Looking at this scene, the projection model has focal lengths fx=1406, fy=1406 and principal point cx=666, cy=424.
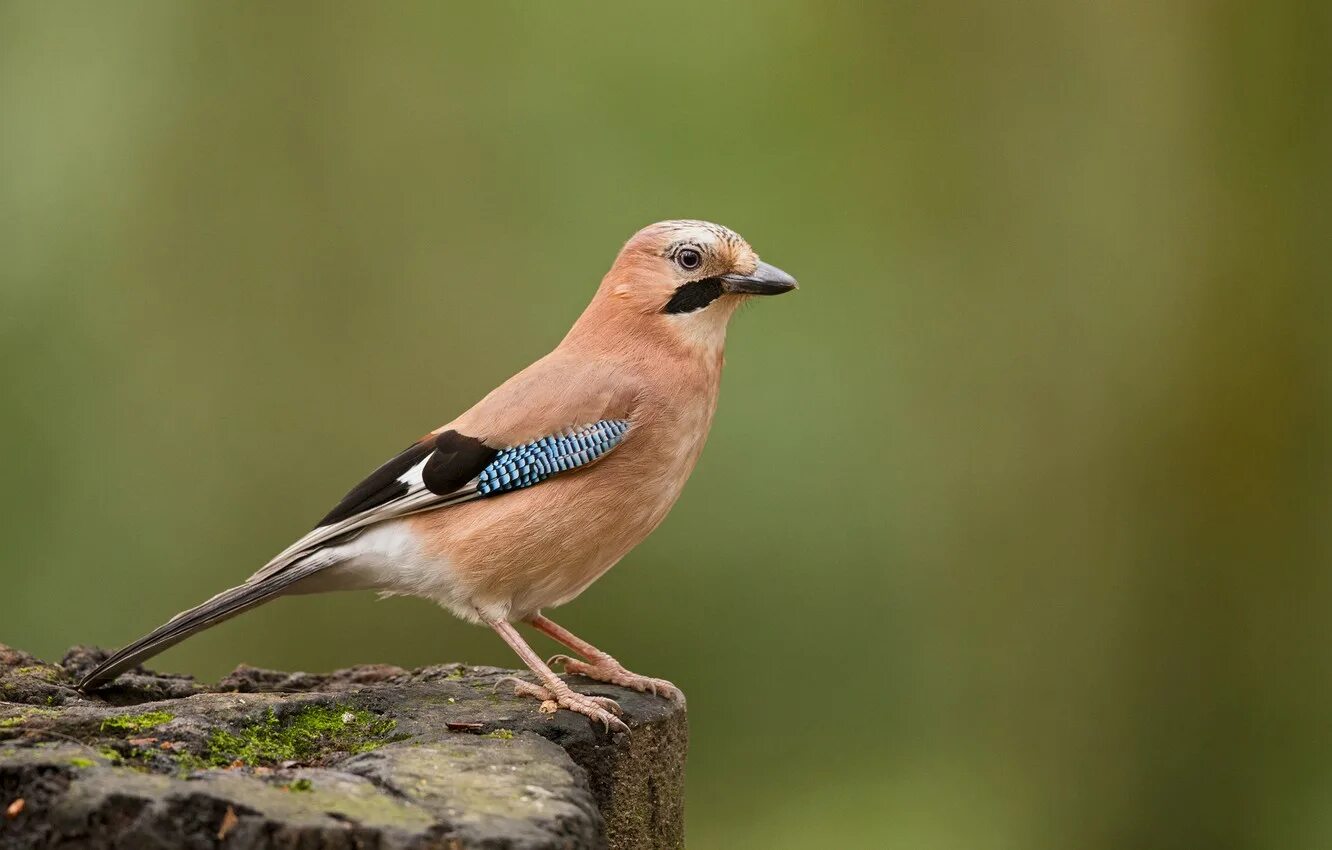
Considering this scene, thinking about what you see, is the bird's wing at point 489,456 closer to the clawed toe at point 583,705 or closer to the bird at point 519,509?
the bird at point 519,509

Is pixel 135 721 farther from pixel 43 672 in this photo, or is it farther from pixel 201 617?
pixel 43 672

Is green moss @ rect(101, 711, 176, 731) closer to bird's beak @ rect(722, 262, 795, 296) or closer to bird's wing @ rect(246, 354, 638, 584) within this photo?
bird's wing @ rect(246, 354, 638, 584)

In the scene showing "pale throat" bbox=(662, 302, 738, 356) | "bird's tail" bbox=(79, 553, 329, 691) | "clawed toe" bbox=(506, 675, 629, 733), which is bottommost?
"clawed toe" bbox=(506, 675, 629, 733)

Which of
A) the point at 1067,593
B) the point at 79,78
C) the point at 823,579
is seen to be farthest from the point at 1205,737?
the point at 79,78

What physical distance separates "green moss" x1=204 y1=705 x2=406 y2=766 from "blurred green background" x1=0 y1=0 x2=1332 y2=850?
15.1 ft

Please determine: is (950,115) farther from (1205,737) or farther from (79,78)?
(79,78)

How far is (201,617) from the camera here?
4.80 metres

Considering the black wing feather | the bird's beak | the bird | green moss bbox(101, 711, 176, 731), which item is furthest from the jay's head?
green moss bbox(101, 711, 176, 731)

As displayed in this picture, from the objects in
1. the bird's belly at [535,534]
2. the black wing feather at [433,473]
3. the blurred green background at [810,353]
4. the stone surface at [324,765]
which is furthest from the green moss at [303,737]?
the blurred green background at [810,353]

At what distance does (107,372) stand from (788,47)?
4931mm

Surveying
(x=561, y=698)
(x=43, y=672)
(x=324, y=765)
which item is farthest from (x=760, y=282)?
(x=43, y=672)

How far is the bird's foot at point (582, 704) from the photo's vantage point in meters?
4.50

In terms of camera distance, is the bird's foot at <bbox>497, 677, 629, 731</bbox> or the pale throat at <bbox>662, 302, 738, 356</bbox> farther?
the pale throat at <bbox>662, 302, 738, 356</bbox>

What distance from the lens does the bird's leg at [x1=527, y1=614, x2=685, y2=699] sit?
4.94 metres
